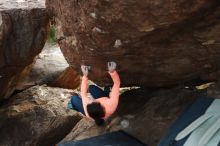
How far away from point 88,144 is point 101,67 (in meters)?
0.75

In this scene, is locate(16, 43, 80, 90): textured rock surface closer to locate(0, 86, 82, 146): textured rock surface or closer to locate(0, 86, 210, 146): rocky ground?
locate(0, 86, 210, 146): rocky ground

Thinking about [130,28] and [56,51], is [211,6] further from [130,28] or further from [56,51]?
[56,51]

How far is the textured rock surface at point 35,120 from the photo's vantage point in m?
6.45

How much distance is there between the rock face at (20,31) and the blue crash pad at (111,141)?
1396 millimetres

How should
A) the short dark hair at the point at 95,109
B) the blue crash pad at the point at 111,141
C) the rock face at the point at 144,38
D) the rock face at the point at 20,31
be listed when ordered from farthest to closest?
the rock face at the point at 20,31, the blue crash pad at the point at 111,141, the short dark hair at the point at 95,109, the rock face at the point at 144,38

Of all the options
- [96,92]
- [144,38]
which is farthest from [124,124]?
[144,38]

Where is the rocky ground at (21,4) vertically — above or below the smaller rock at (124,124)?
above

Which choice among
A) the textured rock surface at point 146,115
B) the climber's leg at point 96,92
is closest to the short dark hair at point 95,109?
the climber's leg at point 96,92

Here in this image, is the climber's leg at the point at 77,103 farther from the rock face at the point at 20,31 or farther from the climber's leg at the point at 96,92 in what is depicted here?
the rock face at the point at 20,31

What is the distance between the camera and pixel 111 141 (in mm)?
4906

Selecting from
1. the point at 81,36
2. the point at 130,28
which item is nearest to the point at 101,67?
the point at 81,36

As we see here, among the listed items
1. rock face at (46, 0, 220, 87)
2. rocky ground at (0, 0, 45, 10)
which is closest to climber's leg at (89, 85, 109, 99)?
rock face at (46, 0, 220, 87)

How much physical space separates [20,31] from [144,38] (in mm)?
1826

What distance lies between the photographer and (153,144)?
4902mm
